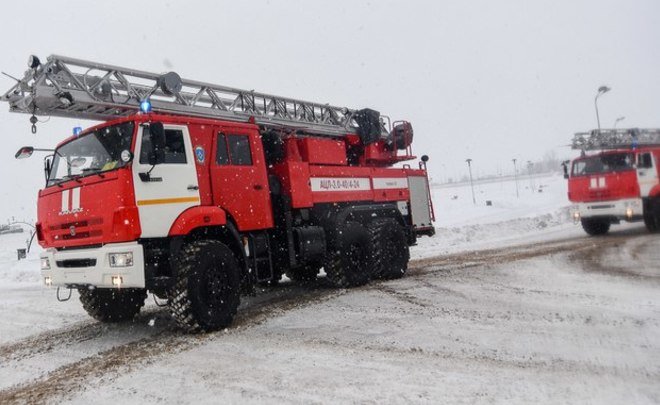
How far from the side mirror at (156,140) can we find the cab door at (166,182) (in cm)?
9

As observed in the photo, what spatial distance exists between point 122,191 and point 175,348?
190 cm

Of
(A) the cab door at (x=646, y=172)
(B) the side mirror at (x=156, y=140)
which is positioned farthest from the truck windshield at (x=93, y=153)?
(A) the cab door at (x=646, y=172)

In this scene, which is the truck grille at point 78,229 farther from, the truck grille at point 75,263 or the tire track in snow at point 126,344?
the tire track in snow at point 126,344

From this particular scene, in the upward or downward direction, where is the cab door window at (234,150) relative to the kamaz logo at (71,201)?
upward

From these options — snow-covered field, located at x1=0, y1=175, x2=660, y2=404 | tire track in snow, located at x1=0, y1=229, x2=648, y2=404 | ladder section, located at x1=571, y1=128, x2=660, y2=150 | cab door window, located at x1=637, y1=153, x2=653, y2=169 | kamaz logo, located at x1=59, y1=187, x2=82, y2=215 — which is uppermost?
ladder section, located at x1=571, y1=128, x2=660, y2=150

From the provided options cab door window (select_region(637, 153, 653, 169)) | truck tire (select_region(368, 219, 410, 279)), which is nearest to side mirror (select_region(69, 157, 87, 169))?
truck tire (select_region(368, 219, 410, 279))

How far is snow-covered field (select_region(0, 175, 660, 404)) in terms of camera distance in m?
3.83

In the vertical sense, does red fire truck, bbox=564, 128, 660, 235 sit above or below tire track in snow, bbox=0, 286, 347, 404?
above

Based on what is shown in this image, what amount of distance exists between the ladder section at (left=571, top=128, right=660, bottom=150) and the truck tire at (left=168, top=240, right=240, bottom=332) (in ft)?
53.2

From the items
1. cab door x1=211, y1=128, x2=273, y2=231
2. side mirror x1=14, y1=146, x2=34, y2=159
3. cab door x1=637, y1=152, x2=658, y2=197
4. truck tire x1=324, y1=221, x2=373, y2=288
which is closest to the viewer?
side mirror x1=14, y1=146, x2=34, y2=159

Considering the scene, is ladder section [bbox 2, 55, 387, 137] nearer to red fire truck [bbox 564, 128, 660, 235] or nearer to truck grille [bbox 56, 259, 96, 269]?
truck grille [bbox 56, 259, 96, 269]

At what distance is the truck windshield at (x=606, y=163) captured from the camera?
53.5 ft

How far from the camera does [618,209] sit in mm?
15906

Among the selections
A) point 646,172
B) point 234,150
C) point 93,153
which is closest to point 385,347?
point 234,150
